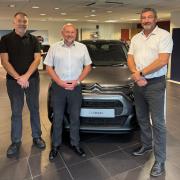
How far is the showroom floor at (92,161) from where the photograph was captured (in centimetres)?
245

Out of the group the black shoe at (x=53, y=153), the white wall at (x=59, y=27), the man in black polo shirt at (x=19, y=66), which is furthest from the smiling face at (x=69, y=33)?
the white wall at (x=59, y=27)

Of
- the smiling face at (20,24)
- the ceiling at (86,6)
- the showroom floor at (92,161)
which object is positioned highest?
the ceiling at (86,6)

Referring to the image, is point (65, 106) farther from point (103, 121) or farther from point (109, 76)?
point (109, 76)

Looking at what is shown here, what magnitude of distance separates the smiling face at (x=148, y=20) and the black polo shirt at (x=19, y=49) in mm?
1244

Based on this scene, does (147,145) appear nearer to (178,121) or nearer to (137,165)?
(137,165)

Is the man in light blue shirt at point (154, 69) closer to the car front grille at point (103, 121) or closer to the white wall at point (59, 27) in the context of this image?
the car front grille at point (103, 121)

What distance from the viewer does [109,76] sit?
312 centimetres

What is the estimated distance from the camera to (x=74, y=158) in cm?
280

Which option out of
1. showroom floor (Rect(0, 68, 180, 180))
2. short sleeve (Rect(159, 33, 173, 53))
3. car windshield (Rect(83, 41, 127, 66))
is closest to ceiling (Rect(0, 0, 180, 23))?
car windshield (Rect(83, 41, 127, 66))

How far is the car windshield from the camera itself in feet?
12.0

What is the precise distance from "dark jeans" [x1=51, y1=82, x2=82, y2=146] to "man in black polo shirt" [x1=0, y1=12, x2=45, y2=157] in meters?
0.30

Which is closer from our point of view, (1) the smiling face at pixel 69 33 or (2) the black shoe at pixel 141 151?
(1) the smiling face at pixel 69 33

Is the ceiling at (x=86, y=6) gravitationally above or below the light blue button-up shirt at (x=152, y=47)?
above

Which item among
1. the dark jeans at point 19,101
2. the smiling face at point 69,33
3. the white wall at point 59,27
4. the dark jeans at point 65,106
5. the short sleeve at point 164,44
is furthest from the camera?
the white wall at point 59,27
